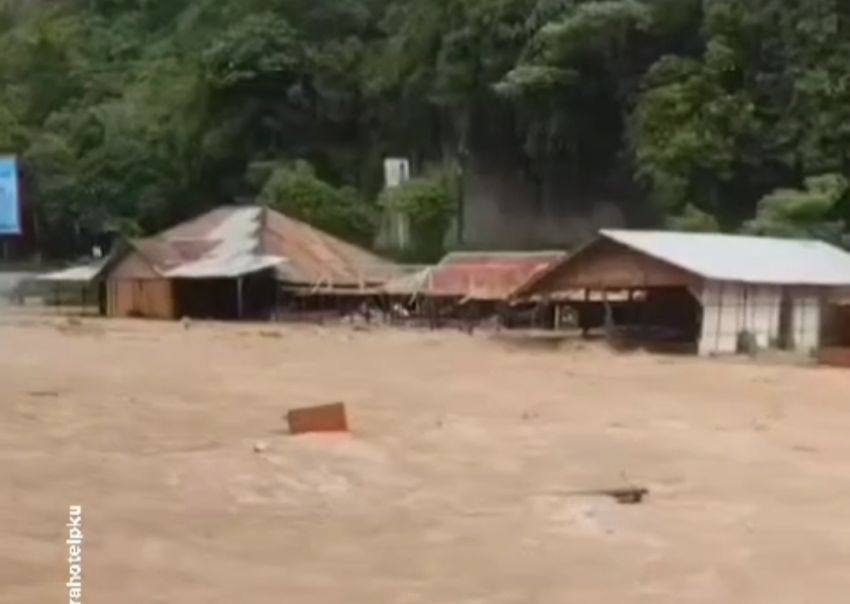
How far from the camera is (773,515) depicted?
9.80m

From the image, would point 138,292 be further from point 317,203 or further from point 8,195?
point 8,195

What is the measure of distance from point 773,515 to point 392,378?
10.0m

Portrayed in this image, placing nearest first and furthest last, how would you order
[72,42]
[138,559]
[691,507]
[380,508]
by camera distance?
1. [138,559]
2. [380,508]
3. [691,507]
4. [72,42]

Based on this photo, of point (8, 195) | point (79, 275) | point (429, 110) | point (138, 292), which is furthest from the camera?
point (429, 110)

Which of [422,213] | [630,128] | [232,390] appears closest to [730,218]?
[630,128]

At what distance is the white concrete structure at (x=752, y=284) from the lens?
26.2 meters

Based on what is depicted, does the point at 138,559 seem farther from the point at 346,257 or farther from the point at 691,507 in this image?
the point at 346,257

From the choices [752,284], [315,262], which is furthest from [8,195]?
[752,284]

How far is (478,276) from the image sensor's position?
113 feet

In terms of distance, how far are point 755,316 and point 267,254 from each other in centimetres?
1500

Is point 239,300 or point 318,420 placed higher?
point 318,420

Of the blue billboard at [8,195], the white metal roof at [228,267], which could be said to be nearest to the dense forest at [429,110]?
the white metal roof at [228,267]

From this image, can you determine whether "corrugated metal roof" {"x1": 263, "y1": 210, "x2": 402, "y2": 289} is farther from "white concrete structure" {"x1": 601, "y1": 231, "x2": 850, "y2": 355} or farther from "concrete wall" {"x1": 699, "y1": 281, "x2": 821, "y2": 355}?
"concrete wall" {"x1": 699, "y1": 281, "x2": 821, "y2": 355}

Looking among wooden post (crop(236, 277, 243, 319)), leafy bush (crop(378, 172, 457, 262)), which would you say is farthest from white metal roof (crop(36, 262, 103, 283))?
leafy bush (crop(378, 172, 457, 262))
